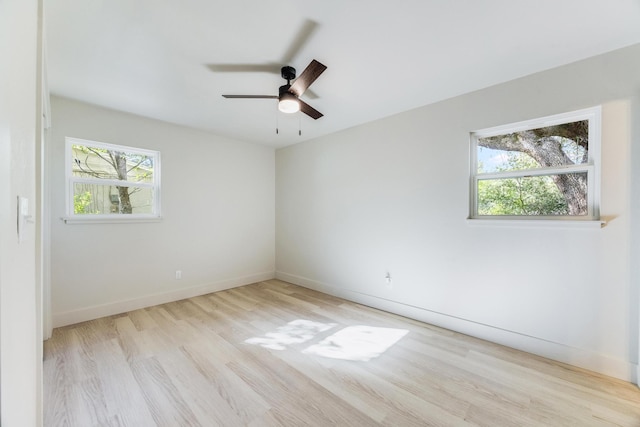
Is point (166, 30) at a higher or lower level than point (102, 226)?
higher

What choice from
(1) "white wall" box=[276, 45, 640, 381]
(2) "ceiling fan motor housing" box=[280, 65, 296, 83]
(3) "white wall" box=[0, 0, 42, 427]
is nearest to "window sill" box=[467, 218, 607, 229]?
(1) "white wall" box=[276, 45, 640, 381]

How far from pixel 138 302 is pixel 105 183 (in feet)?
5.02

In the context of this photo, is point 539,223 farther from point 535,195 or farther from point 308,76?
point 308,76

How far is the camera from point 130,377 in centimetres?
190

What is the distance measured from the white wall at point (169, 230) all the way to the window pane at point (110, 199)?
0.58 ft

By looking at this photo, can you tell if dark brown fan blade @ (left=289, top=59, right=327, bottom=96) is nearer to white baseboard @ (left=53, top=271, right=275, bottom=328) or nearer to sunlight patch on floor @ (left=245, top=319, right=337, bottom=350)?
sunlight patch on floor @ (left=245, top=319, right=337, bottom=350)

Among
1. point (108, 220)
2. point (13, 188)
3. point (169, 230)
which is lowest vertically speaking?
point (169, 230)

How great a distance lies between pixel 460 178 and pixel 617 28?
54.6 inches

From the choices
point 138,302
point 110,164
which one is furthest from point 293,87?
point 138,302

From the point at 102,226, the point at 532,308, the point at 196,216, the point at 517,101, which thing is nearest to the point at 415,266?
the point at 532,308

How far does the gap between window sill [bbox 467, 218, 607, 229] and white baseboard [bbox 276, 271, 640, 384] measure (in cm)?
99

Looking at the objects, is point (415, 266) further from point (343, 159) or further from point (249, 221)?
point (249, 221)

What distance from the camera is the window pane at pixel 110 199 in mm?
2895

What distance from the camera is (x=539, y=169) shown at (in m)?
2.29
